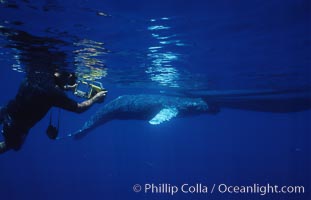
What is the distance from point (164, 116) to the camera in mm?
14914

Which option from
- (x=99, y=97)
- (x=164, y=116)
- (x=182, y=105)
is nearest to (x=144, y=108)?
(x=182, y=105)

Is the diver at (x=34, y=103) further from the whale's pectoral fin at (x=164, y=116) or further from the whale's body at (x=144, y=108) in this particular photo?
the whale's body at (x=144, y=108)

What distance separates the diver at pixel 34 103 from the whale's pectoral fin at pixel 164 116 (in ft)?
17.9

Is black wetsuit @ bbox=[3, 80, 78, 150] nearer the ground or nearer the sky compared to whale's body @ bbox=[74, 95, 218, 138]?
nearer the sky

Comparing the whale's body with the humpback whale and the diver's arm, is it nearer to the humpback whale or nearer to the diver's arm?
the humpback whale

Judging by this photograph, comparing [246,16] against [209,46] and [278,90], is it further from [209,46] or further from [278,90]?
[278,90]

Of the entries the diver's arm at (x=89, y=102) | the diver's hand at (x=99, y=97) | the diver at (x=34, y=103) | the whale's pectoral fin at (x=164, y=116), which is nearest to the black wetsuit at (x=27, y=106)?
the diver at (x=34, y=103)

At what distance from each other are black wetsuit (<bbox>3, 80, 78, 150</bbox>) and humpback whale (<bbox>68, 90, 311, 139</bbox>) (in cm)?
615

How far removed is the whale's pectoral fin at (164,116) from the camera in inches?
550

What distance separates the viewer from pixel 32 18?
955 centimetres

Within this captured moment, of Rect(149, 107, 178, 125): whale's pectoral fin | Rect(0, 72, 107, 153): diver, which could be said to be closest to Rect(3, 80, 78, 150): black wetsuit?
Rect(0, 72, 107, 153): diver

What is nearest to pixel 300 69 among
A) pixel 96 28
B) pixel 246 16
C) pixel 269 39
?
pixel 269 39

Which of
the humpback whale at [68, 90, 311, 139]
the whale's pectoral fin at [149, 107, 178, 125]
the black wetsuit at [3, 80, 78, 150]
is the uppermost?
the black wetsuit at [3, 80, 78, 150]

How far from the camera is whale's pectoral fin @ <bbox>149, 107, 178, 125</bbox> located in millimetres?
13961
